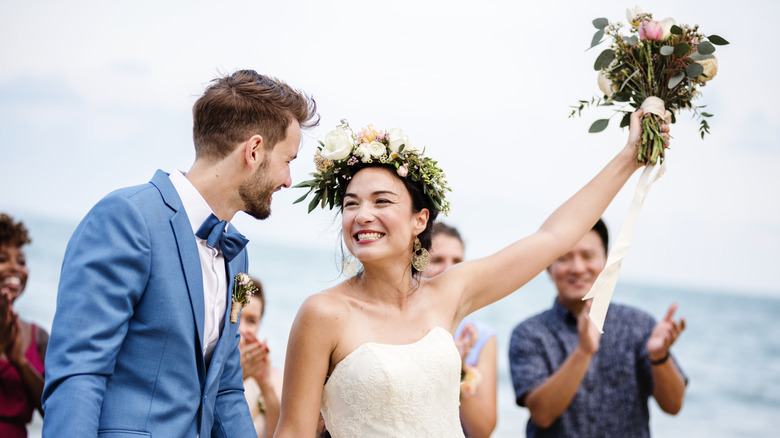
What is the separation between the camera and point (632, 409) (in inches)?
186

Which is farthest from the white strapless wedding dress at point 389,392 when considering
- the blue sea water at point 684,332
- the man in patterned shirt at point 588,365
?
the blue sea water at point 684,332

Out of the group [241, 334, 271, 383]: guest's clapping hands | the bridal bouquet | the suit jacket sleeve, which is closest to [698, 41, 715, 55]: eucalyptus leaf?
the bridal bouquet

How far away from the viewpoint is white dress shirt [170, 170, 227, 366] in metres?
2.85

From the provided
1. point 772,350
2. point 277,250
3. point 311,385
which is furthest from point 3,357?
point 277,250

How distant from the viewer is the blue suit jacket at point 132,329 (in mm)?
2336

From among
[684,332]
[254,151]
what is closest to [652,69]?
[254,151]

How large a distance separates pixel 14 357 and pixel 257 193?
2844 millimetres

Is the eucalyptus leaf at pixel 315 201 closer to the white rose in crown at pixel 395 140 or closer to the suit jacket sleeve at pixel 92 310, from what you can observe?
the white rose in crown at pixel 395 140

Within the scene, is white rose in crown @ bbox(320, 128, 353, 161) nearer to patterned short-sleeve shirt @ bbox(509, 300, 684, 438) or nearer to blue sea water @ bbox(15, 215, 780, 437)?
patterned short-sleeve shirt @ bbox(509, 300, 684, 438)

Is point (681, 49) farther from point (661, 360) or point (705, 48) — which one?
point (661, 360)

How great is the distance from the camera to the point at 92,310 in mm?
2367

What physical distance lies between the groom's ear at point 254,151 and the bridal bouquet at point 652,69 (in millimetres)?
1529

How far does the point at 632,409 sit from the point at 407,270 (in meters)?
2.03

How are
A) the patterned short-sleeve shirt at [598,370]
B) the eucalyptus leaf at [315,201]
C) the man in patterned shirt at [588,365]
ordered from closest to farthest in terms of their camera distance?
the eucalyptus leaf at [315,201] → the man in patterned shirt at [588,365] → the patterned short-sleeve shirt at [598,370]
